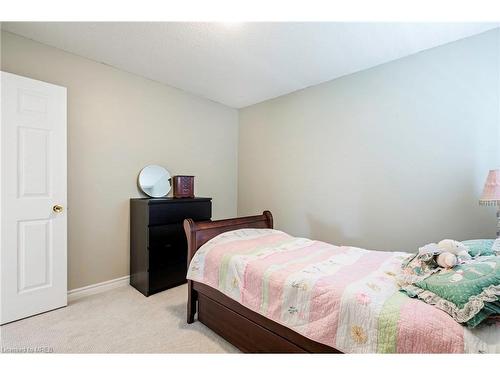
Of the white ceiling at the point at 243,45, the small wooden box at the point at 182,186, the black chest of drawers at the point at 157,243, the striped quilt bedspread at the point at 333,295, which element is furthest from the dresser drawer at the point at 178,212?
the white ceiling at the point at 243,45

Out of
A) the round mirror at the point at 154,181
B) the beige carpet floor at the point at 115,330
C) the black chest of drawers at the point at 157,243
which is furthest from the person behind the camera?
the round mirror at the point at 154,181

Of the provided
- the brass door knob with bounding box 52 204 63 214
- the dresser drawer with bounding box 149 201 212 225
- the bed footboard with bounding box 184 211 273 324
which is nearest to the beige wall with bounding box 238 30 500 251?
the dresser drawer with bounding box 149 201 212 225

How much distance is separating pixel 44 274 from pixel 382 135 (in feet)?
11.1

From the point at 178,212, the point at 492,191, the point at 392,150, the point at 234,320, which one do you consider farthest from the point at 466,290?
the point at 178,212

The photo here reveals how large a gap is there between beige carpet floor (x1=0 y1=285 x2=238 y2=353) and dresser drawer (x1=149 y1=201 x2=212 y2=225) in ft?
2.61

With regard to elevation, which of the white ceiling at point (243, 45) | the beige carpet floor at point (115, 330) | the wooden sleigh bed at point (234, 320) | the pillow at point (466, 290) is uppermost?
the white ceiling at point (243, 45)

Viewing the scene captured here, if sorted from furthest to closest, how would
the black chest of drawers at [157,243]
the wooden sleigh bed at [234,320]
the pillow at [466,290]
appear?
the black chest of drawers at [157,243] < the wooden sleigh bed at [234,320] < the pillow at [466,290]

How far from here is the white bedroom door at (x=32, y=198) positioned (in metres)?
1.86

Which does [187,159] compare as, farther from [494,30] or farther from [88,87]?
[494,30]

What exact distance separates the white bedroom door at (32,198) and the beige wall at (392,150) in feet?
7.80

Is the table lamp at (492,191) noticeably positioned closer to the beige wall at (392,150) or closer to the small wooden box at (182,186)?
the beige wall at (392,150)

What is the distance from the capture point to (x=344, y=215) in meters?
2.72

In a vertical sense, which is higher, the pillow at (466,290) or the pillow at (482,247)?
the pillow at (482,247)
